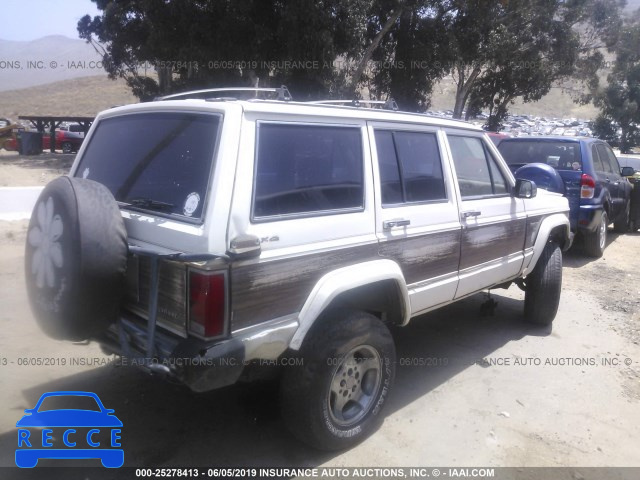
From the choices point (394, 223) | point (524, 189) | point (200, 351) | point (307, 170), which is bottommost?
point (200, 351)

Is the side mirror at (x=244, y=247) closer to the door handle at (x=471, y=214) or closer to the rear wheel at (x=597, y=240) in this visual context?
the door handle at (x=471, y=214)

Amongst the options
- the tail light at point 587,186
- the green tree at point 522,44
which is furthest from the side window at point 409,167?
the green tree at point 522,44

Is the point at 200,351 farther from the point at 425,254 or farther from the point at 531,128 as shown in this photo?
the point at 531,128

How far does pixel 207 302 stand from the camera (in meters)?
2.34

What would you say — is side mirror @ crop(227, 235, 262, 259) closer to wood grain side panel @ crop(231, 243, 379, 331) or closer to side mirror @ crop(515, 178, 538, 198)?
wood grain side panel @ crop(231, 243, 379, 331)

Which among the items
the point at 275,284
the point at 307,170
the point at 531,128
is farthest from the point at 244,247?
the point at 531,128

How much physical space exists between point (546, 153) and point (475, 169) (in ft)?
14.2

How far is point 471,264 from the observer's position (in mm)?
4035

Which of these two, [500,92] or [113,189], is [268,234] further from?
[500,92]

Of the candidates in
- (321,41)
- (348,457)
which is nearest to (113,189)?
(348,457)

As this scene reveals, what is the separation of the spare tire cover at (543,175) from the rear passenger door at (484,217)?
243 centimetres

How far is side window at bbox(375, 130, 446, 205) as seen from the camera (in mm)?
3328

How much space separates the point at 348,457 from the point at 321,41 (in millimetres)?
11221

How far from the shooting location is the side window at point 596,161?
7840 mm
